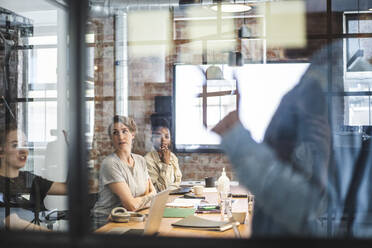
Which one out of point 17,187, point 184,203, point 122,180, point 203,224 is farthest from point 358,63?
point 17,187

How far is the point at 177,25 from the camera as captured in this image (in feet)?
A: 21.8

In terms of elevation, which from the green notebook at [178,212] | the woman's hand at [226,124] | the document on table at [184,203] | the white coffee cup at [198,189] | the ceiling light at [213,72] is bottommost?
the document on table at [184,203]

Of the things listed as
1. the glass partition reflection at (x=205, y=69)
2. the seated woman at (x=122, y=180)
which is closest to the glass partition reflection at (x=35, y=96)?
the glass partition reflection at (x=205, y=69)

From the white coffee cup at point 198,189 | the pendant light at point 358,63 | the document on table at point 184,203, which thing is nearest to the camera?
the document on table at point 184,203

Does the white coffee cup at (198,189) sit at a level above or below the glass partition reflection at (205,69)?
below

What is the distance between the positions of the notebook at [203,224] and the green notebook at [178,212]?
257mm

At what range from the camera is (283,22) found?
6602 mm

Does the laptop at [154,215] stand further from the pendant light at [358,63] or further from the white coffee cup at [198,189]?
the pendant light at [358,63]

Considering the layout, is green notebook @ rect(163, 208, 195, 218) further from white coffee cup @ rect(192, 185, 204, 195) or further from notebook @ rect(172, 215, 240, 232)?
white coffee cup @ rect(192, 185, 204, 195)

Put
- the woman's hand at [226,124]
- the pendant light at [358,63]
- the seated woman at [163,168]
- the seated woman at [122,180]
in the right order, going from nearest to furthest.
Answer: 1. the woman's hand at [226,124]
2. the seated woman at [122,180]
3. the seated woman at [163,168]
4. the pendant light at [358,63]

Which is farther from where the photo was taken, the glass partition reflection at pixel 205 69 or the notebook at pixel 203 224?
the glass partition reflection at pixel 205 69

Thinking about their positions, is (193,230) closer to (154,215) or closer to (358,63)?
(154,215)

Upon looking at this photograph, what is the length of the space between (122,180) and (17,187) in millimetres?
1288

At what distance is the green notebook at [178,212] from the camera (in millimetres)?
3129
